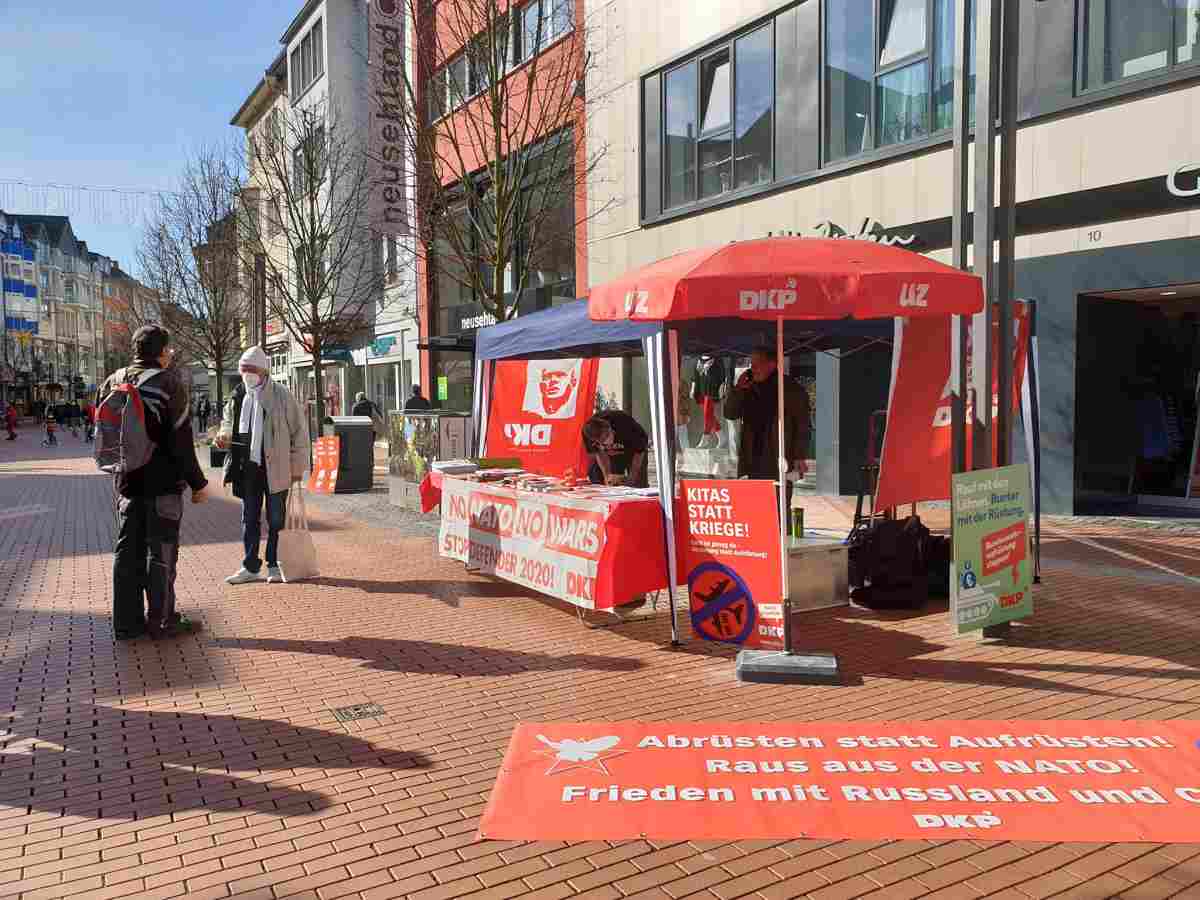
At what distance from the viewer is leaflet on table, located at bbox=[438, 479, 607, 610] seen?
633 centimetres

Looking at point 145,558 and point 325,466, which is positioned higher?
point 325,466

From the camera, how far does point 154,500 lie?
6.05 metres

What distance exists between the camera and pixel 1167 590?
7.25m

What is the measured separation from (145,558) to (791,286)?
15.0ft

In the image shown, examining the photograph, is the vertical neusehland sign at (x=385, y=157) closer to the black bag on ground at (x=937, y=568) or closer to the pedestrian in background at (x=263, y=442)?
the pedestrian in background at (x=263, y=442)

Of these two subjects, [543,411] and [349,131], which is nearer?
[543,411]

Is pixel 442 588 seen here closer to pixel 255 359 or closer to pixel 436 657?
pixel 436 657

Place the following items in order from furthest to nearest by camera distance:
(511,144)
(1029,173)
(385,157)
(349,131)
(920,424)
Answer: (349,131), (385,157), (511,144), (1029,173), (920,424)

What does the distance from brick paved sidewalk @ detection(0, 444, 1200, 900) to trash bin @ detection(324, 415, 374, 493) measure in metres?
6.98

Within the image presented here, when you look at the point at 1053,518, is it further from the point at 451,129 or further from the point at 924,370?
the point at 451,129

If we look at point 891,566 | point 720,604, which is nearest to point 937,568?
point 891,566

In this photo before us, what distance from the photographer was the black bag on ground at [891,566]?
700cm

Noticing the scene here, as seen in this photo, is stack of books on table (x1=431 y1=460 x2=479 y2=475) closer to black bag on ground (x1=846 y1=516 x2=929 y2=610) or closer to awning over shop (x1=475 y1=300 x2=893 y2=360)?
awning over shop (x1=475 y1=300 x2=893 y2=360)

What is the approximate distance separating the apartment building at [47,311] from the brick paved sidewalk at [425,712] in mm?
72215
